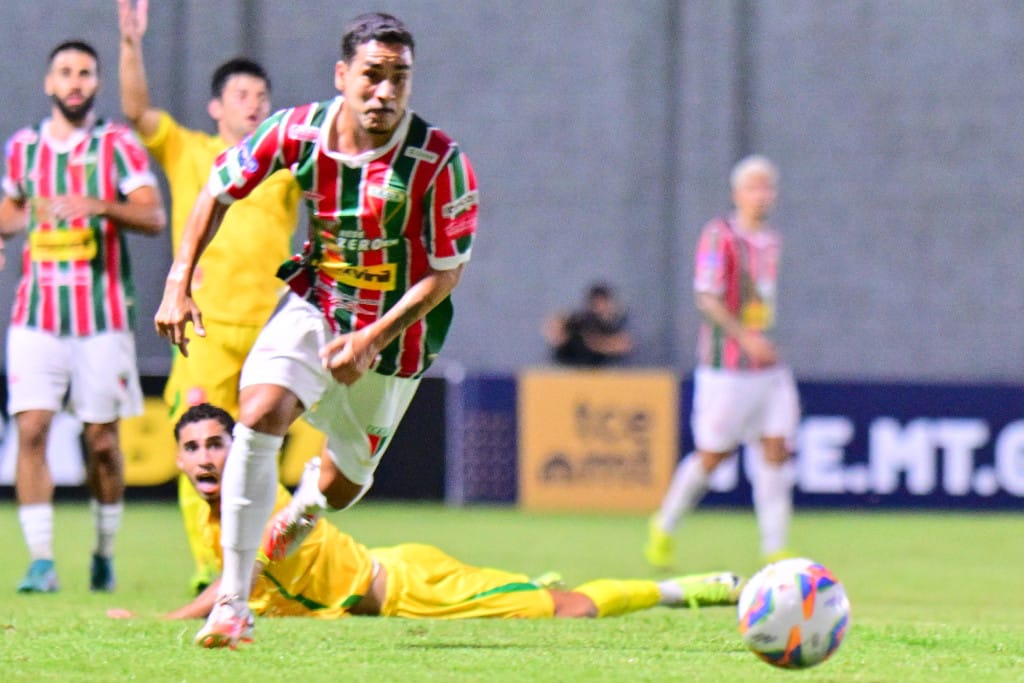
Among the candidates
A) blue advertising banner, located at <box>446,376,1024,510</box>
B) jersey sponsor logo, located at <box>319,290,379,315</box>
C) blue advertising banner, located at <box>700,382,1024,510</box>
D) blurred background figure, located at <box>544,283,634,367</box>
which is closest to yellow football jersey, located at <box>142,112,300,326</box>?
jersey sponsor logo, located at <box>319,290,379,315</box>

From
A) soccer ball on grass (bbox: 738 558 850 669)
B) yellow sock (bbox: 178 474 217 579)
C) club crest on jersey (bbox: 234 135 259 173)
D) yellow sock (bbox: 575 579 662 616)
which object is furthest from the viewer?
yellow sock (bbox: 178 474 217 579)

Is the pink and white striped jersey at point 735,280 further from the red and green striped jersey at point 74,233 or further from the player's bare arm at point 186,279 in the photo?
the player's bare arm at point 186,279

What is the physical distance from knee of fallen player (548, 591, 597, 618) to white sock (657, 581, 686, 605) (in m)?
0.32

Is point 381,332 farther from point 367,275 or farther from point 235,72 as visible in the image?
point 235,72

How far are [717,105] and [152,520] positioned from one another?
6.64m

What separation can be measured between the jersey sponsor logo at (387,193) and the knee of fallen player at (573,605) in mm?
1748

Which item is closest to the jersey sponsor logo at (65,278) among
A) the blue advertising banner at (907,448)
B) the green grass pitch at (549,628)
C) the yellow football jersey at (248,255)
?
the yellow football jersey at (248,255)

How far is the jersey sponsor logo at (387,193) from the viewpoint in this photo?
4965mm

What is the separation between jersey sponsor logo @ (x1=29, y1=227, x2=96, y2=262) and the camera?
7.39 m

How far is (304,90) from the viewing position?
15031 millimetres

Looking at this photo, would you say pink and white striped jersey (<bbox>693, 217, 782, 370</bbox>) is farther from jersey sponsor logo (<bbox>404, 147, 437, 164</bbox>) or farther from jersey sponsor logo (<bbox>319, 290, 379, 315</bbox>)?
jersey sponsor logo (<bbox>404, 147, 437, 164</bbox>)

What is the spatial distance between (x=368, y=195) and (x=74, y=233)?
2808 mm

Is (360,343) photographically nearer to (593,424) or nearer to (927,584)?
(927,584)

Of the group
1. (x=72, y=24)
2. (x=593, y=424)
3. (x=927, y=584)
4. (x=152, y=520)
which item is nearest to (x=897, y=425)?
(x=593, y=424)
